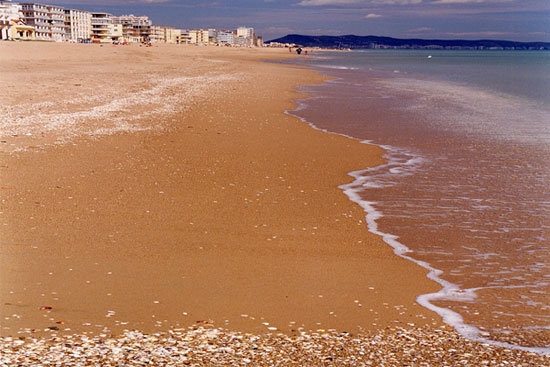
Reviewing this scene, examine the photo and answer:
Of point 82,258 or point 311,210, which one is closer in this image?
point 82,258

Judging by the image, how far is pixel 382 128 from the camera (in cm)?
1470

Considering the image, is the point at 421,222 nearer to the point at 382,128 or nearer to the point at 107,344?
the point at 107,344

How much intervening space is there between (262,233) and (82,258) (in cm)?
185

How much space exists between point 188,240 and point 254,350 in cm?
238

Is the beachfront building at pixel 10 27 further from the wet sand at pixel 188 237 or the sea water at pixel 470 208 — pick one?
the wet sand at pixel 188 237

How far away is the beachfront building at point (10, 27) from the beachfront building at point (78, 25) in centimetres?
2756

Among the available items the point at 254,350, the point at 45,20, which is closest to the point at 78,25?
the point at 45,20

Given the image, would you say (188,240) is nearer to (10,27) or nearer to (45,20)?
(10,27)

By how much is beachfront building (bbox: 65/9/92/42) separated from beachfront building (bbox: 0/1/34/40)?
27560 millimetres

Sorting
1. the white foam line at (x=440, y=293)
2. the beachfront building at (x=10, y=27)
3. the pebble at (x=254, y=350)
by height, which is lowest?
the white foam line at (x=440, y=293)

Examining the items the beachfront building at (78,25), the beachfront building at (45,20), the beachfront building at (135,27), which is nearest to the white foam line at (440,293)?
the beachfront building at (45,20)

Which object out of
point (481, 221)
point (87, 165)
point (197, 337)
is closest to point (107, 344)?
point (197, 337)

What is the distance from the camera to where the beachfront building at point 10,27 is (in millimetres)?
85250

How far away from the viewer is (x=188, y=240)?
581 centimetres
